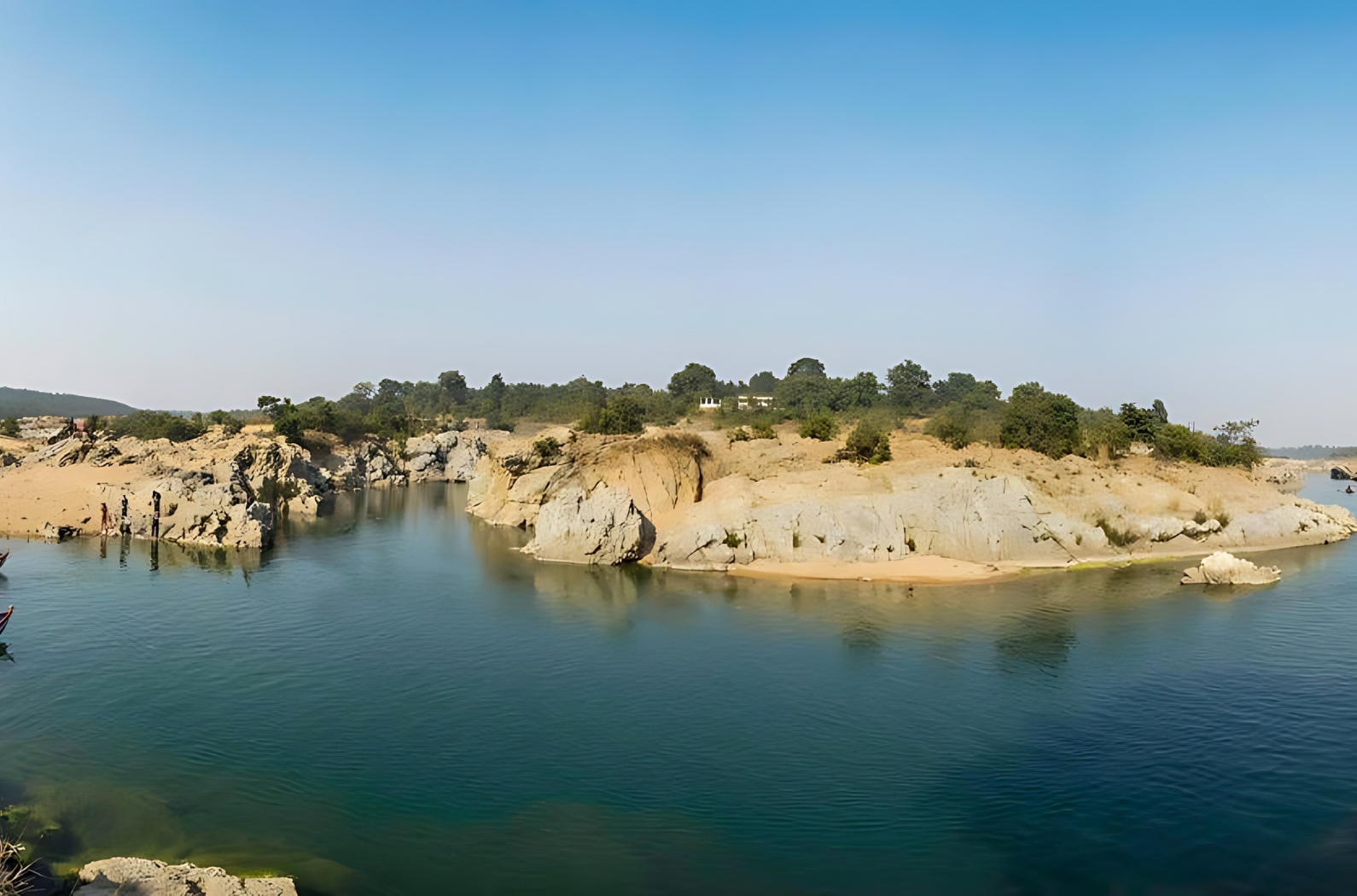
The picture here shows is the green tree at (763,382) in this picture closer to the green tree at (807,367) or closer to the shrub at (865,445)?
the green tree at (807,367)

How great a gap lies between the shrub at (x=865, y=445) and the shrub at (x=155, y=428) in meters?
65.4

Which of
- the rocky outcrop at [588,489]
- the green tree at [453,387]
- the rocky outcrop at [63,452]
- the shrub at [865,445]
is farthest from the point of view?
the green tree at [453,387]

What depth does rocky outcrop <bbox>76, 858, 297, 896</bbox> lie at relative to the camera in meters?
12.4

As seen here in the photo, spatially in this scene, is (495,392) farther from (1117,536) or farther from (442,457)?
(1117,536)

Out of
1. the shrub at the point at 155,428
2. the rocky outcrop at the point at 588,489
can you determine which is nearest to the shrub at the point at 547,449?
the rocky outcrop at the point at 588,489

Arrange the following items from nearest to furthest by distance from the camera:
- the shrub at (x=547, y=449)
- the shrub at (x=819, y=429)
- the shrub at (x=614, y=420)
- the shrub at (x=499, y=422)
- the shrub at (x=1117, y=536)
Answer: the shrub at (x=1117, y=536) < the shrub at (x=547, y=449) < the shrub at (x=819, y=429) < the shrub at (x=614, y=420) < the shrub at (x=499, y=422)

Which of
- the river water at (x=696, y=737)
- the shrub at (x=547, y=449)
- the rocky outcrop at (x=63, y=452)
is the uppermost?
the shrub at (x=547, y=449)

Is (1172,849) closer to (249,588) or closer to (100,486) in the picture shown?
(249,588)

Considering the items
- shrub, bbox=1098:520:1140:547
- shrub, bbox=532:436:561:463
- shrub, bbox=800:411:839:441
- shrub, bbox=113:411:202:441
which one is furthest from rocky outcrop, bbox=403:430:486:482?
shrub, bbox=1098:520:1140:547

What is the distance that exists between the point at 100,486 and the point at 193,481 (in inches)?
242

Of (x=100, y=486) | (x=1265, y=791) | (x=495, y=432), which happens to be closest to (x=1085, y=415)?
(x=495, y=432)

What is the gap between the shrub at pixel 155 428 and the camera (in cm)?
7849

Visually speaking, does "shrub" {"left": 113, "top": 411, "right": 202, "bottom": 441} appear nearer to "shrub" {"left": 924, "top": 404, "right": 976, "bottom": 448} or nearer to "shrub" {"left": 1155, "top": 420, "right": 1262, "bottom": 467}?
"shrub" {"left": 924, "top": 404, "right": 976, "bottom": 448}

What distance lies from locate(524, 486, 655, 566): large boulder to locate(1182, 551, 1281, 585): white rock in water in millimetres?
26375
